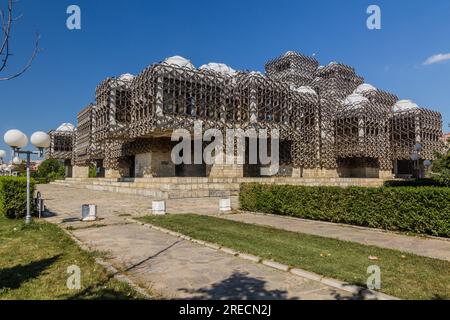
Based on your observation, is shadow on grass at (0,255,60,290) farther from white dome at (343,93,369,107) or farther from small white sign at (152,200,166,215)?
white dome at (343,93,369,107)

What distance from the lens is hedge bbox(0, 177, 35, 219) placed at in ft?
38.0

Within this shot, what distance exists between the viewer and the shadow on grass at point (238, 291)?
423cm

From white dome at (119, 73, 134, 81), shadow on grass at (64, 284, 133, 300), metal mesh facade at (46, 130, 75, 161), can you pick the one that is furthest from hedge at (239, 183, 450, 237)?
metal mesh facade at (46, 130, 75, 161)

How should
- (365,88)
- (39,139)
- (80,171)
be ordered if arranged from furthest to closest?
1. (80,171)
2. (365,88)
3. (39,139)

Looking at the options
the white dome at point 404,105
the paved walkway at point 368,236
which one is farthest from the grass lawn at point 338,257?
the white dome at point 404,105

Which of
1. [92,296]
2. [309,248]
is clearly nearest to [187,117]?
[309,248]

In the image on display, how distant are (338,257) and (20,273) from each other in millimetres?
5939

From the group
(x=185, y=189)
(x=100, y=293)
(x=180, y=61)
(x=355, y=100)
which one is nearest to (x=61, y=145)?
(x=180, y=61)

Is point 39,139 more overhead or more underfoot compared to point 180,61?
more underfoot

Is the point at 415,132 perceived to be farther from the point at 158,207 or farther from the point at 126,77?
the point at 158,207

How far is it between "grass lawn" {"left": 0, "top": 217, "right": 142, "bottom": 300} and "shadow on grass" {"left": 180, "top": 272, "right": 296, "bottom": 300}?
0.93 meters

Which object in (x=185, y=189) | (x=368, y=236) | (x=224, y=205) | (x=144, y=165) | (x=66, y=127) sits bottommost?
(x=368, y=236)

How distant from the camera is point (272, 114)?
38.7 m

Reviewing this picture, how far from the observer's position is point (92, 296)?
427 cm
